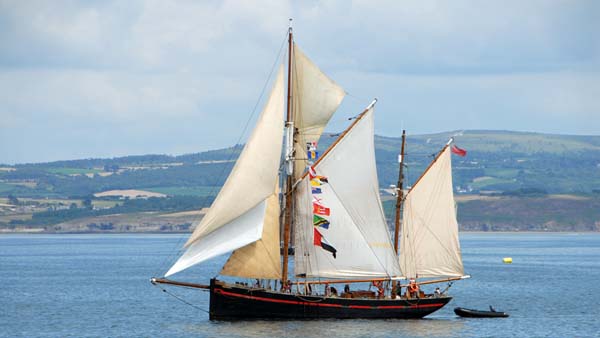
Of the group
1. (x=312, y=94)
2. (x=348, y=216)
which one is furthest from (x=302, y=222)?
(x=312, y=94)

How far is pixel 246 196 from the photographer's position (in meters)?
71.2

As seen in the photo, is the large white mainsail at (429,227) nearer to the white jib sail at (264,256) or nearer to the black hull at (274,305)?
the black hull at (274,305)

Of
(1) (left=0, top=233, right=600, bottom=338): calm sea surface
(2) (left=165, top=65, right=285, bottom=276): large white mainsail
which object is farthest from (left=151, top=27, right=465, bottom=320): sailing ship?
(1) (left=0, top=233, right=600, bottom=338): calm sea surface

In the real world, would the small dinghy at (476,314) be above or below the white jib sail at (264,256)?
below

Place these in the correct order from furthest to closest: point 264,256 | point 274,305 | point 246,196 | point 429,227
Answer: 1. point 429,227
2. point 274,305
3. point 264,256
4. point 246,196

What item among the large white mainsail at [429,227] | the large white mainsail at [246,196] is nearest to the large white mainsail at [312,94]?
the large white mainsail at [246,196]

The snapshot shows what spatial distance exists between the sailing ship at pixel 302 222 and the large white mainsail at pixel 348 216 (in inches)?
2.4

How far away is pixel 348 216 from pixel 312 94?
797 centimetres

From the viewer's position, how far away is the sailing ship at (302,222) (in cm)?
7156

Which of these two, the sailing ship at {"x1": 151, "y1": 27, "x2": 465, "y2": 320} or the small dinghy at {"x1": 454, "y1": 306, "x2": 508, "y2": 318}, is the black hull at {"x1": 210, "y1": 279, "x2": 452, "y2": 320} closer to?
the sailing ship at {"x1": 151, "y1": 27, "x2": 465, "y2": 320}

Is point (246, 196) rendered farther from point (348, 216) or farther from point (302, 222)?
point (348, 216)

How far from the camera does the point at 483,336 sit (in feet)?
244

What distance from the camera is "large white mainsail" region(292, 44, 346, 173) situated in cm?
7394

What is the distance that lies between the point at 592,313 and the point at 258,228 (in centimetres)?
3131
